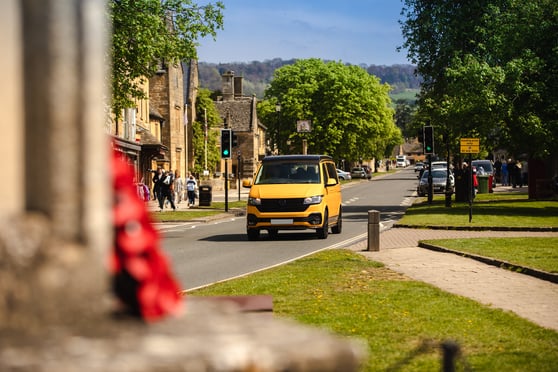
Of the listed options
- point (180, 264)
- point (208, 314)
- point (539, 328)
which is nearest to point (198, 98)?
point (180, 264)

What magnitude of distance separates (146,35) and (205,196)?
16.3 metres

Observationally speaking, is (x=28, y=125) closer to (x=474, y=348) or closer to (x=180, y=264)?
(x=474, y=348)

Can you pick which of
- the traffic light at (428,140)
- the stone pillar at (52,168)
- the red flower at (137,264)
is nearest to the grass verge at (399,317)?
the red flower at (137,264)

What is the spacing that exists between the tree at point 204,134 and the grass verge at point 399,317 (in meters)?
77.2

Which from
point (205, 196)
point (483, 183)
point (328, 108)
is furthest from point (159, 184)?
point (328, 108)

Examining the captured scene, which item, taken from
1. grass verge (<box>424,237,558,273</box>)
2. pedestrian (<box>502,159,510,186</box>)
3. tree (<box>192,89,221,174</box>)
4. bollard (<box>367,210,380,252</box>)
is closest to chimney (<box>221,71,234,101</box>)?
tree (<box>192,89,221,174</box>)

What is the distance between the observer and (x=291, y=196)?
24.2 metres

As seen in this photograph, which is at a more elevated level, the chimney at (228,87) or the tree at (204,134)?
the chimney at (228,87)

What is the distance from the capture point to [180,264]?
1802 centimetres

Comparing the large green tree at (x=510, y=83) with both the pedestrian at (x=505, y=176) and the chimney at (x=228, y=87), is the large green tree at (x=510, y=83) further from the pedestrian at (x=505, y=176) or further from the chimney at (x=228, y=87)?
the chimney at (x=228, y=87)

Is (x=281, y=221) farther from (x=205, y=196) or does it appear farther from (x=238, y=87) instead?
(x=238, y=87)

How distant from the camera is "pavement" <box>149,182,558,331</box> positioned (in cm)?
1120

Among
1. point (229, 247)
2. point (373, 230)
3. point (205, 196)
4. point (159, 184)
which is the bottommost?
point (229, 247)

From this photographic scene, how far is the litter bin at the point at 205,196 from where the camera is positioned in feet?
155
